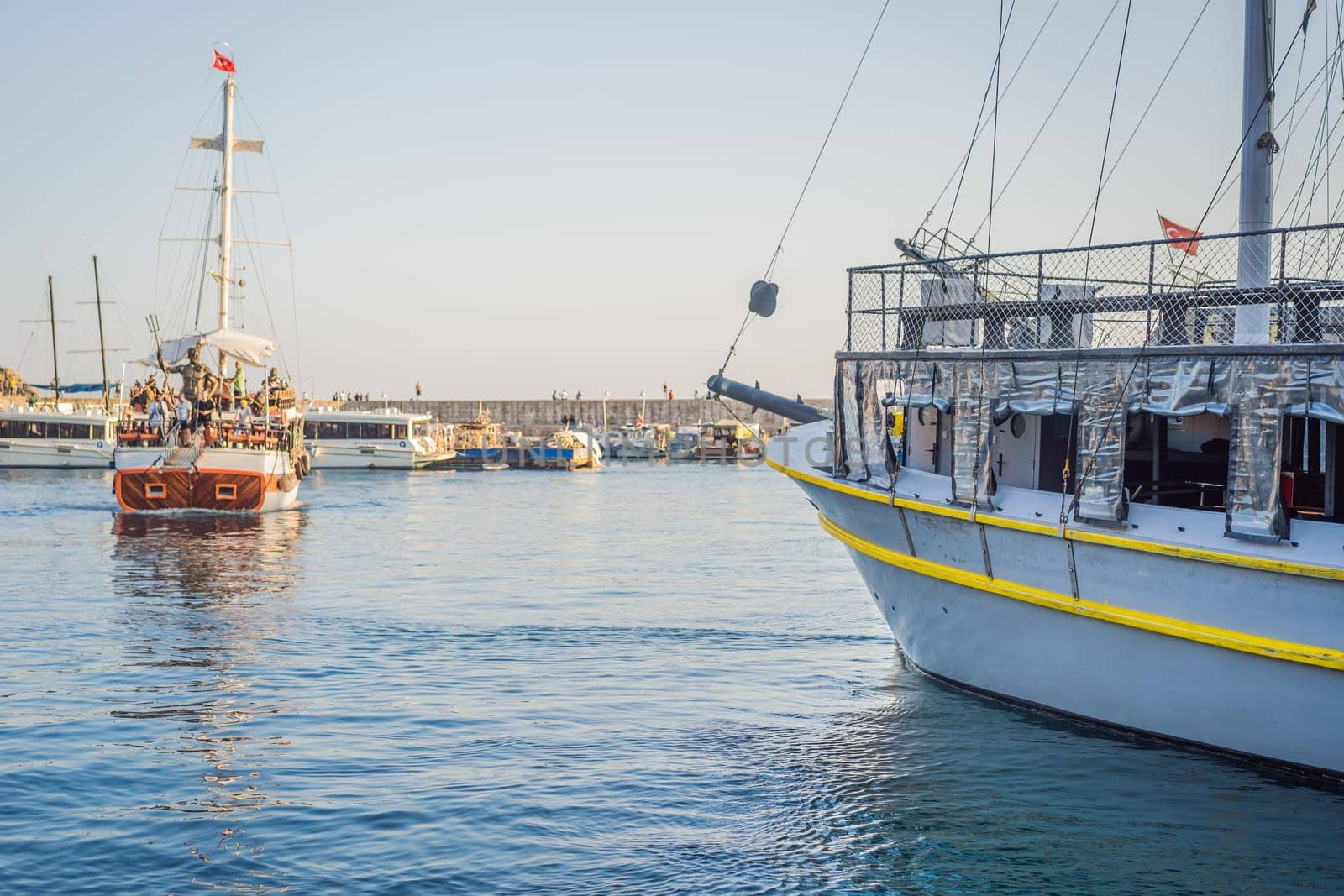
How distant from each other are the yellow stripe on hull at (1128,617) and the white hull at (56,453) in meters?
72.2

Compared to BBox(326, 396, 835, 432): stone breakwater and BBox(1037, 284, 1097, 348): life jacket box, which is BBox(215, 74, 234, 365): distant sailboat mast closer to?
BBox(1037, 284, 1097, 348): life jacket box

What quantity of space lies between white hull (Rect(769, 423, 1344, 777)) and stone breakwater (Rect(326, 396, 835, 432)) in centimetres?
10246

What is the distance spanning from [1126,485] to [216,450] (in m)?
33.4

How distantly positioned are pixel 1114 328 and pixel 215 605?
52.3ft

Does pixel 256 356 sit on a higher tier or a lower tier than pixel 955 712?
higher

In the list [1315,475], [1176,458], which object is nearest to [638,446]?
[1176,458]

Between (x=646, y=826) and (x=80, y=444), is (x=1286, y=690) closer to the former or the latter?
(x=646, y=826)

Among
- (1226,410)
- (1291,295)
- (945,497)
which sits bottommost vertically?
(945,497)

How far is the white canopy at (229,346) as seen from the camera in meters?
45.4

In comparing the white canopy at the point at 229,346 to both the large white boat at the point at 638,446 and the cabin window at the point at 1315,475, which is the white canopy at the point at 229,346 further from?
the large white boat at the point at 638,446

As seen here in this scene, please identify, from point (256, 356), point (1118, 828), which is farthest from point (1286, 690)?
point (256, 356)

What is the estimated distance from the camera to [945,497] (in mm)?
14055

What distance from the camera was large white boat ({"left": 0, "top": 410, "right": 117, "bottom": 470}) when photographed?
77500 mm

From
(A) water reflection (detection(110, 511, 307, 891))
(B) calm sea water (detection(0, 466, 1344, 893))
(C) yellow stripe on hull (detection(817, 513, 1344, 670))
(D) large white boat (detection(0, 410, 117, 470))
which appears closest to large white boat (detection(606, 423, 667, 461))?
(D) large white boat (detection(0, 410, 117, 470))
